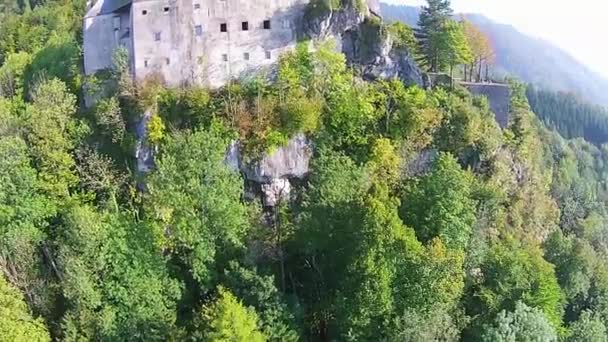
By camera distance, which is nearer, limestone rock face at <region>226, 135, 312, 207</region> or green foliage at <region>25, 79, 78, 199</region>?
green foliage at <region>25, 79, 78, 199</region>

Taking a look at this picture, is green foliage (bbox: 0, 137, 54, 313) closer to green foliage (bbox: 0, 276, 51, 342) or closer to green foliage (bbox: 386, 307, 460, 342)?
green foliage (bbox: 0, 276, 51, 342)

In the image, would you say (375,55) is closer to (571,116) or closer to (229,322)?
(229,322)

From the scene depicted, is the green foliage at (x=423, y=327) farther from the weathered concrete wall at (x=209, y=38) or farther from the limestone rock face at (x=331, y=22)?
the limestone rock face at (x=331, y=22)

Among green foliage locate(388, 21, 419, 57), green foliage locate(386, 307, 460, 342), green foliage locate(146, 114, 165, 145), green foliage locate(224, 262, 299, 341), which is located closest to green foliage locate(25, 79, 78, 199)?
green foliage locate(146, 114, 165, 145)

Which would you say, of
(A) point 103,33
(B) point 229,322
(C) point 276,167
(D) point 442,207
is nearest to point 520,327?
(D) point 442,207

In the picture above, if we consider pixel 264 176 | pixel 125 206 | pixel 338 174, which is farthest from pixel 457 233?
pixel 125 206

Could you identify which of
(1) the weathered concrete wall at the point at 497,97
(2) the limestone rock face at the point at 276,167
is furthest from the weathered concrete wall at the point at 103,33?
(1) the weathered concrete wall at the point at 497,97
